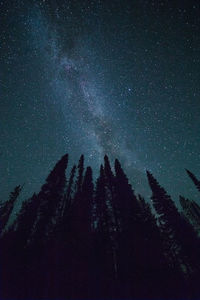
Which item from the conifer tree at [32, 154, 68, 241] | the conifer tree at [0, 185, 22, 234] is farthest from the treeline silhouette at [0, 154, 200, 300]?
the conifer tree at [0, 185, 22, 234]

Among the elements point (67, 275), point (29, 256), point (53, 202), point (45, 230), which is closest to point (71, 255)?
point (67, 275)

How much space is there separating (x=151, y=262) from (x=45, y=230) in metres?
14.6

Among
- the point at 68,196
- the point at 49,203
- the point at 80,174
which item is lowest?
the point at 49,203

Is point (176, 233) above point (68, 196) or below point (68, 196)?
below

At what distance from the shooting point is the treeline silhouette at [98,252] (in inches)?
550

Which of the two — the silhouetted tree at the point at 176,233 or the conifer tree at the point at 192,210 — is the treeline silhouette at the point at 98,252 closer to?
the silhouetted tree at the point at 176,233

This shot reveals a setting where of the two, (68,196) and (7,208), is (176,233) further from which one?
(7,208)

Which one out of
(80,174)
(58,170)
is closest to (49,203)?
(58,170)

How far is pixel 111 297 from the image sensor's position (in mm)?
13922

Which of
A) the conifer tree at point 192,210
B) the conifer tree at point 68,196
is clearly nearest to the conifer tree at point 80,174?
the conifer tree at point 68,196

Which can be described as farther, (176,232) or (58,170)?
(58,170)

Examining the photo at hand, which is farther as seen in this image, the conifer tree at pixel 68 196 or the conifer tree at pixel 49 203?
the conifer tree at pixel 68 196

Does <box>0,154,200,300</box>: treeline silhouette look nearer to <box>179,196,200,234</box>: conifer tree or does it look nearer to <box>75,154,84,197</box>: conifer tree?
<box>75,154,84,197</box>: conifer tree

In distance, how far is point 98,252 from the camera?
19.5 m
